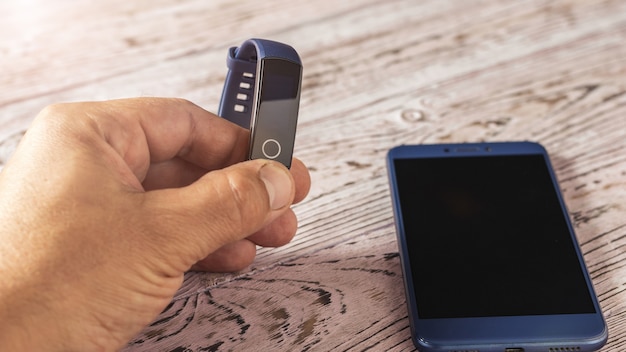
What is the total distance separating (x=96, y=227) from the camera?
0.46 meters

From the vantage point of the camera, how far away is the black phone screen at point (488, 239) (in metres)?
0.59

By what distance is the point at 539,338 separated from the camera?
566mm

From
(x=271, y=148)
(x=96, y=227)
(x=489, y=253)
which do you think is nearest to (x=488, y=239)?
(x=489, y=253)

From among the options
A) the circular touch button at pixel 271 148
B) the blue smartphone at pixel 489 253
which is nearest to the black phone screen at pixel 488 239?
the blue smartphone at pixel 489 253

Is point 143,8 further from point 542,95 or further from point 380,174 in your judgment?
point 542,95

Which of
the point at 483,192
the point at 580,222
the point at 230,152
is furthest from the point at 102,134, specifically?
the point at 580,222

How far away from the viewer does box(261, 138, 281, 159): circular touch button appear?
0.59m

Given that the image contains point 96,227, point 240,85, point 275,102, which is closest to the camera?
point 96,227

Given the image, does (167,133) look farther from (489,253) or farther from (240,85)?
(489,253)

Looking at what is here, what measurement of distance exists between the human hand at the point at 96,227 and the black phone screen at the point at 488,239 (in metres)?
0.17

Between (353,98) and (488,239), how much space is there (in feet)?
Result: 0.96

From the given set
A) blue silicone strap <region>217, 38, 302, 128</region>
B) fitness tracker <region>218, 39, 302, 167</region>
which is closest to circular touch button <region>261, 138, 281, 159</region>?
fitness tracker <region>218, 39, 302, 167</region>

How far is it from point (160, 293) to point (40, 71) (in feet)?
1.69

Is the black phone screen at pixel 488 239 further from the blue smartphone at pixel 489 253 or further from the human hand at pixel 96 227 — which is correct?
the human hand at pixel 96 227
